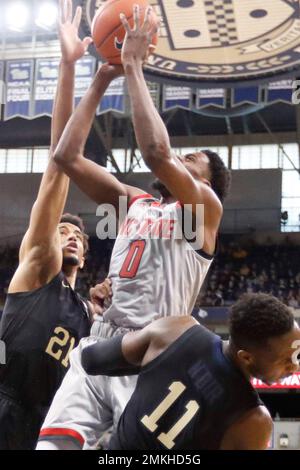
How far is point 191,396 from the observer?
2412 mm

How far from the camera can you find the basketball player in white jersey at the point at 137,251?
287cm

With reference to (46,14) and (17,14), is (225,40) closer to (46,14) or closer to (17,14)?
(46,14)

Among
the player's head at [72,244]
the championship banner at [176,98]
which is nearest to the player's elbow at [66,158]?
the player's head at [72,244]

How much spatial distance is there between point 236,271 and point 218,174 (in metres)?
13.8

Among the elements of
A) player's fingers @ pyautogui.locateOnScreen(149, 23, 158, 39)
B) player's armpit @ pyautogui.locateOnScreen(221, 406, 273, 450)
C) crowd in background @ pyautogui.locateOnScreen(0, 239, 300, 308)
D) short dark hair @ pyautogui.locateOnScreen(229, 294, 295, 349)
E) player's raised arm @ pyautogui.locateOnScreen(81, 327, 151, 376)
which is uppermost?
player's fingers @ pyautogui.locateOnScreen(149, 23, 158, 39)

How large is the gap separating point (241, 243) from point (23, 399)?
14.4 meters

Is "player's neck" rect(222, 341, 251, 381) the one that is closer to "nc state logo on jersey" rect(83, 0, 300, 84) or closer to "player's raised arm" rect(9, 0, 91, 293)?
"player's raised arm" rect(9, 0, 91, 293)

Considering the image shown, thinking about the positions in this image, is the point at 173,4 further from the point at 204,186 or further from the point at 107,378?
the point at 107,378

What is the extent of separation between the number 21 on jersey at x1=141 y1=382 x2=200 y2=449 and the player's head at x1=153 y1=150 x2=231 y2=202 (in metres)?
1.08

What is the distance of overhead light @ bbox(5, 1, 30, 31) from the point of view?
14.1 metres

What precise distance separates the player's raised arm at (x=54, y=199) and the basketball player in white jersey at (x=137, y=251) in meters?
0.26

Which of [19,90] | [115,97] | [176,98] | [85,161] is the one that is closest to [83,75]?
[115,97]

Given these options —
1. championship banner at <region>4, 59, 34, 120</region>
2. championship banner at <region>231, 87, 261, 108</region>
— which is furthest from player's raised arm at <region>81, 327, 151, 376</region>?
championship banner at <region>4, 59, 34, 120</region>

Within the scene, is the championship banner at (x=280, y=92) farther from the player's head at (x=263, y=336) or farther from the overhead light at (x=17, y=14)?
the player's head at (x=263, y=336)
